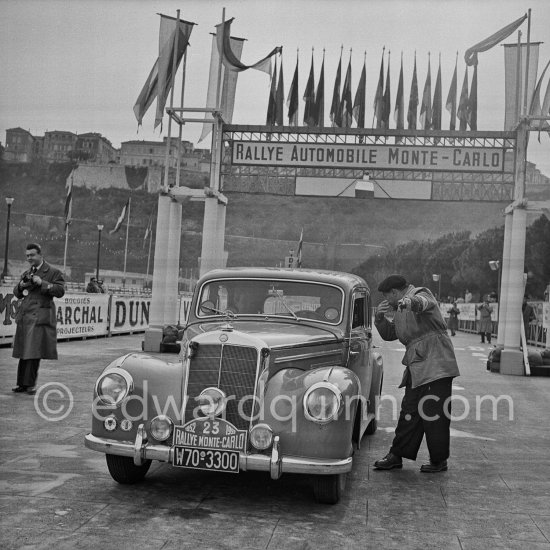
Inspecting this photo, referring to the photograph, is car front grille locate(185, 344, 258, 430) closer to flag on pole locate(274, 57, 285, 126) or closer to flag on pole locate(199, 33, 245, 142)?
flag on pole locate(199, 33, 245, 142)

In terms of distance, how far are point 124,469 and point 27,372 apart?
4.79 meters

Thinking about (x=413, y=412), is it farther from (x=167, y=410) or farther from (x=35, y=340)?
(x=35, y=340)

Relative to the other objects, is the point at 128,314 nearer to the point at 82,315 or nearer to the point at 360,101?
the point at 82,315

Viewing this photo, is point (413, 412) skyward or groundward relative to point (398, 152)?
groundward

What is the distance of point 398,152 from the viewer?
64.1 ft

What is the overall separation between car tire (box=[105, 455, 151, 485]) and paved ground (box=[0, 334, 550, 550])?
0.26 feet

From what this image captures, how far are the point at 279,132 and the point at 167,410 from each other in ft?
48.7

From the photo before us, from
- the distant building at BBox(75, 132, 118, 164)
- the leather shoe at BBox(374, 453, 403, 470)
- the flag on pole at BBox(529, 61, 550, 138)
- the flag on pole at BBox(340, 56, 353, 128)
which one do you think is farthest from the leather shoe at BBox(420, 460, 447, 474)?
the distant building at BBox(75, 132, 118, 164)

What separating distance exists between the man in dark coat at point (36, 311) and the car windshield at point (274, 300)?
11.1 ft

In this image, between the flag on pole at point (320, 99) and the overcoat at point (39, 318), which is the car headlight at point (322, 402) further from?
the flag on pole at point (320, 99)

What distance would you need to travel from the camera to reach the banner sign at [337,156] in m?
19.4

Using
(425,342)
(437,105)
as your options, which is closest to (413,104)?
(437,105)

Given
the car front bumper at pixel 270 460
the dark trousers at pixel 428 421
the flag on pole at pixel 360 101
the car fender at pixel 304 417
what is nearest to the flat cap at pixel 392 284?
the dark trousers at pixel 428 421

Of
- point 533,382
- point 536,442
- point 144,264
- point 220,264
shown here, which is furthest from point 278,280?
point 144,264
